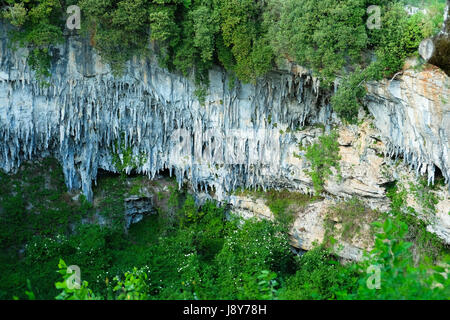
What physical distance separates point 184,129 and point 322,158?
6772mm

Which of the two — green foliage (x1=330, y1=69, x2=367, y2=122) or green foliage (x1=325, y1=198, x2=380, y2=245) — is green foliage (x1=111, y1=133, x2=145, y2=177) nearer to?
green foliage (x1=325, y1=198, x2=380, y2=245)

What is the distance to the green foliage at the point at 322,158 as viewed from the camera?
740 inches

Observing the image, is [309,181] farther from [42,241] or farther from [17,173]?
[17,173]

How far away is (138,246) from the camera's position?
68.5ft

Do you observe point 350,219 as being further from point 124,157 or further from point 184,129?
point 124,157

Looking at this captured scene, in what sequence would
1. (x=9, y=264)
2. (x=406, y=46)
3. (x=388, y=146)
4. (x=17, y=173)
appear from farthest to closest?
(x=17, y=173), (x=9, y=264), (x=388, y=146), (x=406, y=46)

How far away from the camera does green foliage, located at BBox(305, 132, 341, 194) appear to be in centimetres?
1880

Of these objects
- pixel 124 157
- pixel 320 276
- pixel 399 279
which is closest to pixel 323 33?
pixel 320 276

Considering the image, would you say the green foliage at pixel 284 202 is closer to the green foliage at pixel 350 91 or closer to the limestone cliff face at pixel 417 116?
the limestone cliff face at pixel 417 116

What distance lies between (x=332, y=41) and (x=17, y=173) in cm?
1625

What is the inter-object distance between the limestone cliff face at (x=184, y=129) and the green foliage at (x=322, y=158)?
1.13ft

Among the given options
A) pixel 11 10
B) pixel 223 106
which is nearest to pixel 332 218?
pixel 223 106

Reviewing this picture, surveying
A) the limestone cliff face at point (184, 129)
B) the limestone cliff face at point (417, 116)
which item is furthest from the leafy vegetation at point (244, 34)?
the limestone cliff face at point (184, 129)

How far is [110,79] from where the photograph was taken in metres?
19.8
